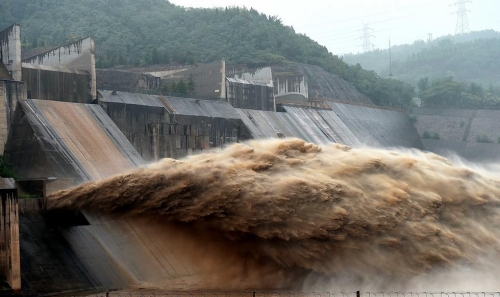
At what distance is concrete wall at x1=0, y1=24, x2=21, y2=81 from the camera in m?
49.3

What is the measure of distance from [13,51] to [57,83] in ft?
14.1

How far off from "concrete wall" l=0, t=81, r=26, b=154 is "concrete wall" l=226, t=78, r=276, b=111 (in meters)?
27.0

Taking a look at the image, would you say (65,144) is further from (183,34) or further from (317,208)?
(183,34)

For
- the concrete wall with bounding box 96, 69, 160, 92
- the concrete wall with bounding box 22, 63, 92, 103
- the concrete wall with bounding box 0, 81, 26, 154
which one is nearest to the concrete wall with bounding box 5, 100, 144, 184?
the concrete wall with bounding box 0, 81, 26, 154

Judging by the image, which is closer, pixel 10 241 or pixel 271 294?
pixel 10 241

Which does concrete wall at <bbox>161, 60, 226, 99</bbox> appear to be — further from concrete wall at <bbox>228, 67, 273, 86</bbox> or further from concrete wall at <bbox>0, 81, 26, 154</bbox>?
concrete wall at <bbox>0, 81, 26, 154</bbox>

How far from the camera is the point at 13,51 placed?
49.5 m

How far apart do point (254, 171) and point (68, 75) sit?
2335 cm

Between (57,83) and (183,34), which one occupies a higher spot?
(183,34)

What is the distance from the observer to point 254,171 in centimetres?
3481

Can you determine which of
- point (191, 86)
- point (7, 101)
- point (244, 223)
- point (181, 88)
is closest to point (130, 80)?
point (191, 86)

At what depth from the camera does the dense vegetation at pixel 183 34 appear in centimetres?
12644

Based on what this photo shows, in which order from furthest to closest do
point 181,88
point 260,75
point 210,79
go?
point 260,75, point 210,79, point 181,88

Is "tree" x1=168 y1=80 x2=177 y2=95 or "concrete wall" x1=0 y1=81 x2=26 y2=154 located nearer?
"concrete wall" x1=0 y1=81 x2=26 y2=154
